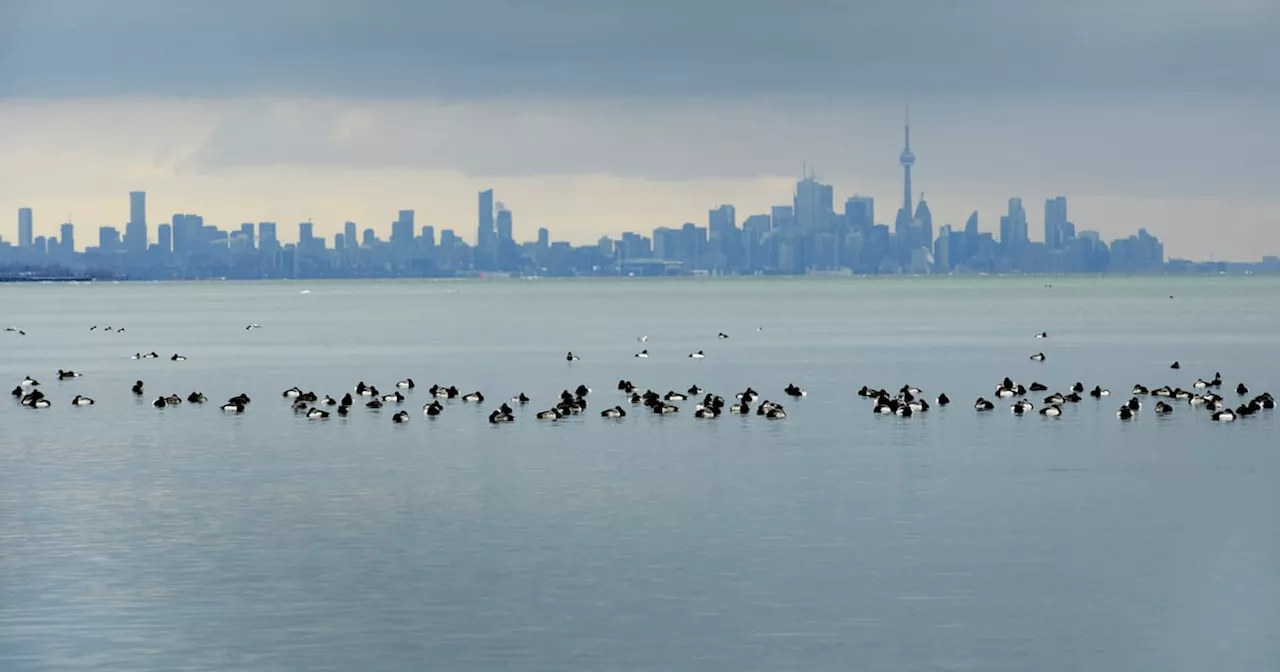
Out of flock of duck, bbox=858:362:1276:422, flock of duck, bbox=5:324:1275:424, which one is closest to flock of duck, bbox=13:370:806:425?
flock of duck, bbox=5:324:1275:424

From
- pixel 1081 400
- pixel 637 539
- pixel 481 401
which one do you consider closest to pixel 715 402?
pixel 481 401

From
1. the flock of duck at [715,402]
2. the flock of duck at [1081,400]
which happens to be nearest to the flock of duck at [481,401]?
the flock of duck at [715,402]

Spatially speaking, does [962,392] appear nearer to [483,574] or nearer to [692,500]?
[692,500]

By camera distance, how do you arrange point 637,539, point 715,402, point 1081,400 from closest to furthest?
1. point 637,539
2. point 715,402
3. point 1081,400

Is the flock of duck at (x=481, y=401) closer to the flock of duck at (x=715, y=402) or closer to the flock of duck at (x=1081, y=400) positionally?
the flock of duck at (x=715, y=402)

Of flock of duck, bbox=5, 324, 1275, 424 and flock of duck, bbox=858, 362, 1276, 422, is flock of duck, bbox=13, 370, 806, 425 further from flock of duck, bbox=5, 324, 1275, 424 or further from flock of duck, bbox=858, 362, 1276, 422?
flock of duck, bbox=858, 362, 1276, 422

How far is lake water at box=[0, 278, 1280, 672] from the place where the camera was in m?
25.9

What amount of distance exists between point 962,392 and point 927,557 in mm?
38951

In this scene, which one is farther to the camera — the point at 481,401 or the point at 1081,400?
the point at 481,401

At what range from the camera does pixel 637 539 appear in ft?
112

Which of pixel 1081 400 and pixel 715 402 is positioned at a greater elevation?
pixel 715 402

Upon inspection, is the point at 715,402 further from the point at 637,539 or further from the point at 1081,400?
the point at 637,539

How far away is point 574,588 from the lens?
1163 inches

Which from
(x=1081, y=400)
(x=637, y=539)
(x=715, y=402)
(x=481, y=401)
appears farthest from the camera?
(x=481, y=401)
